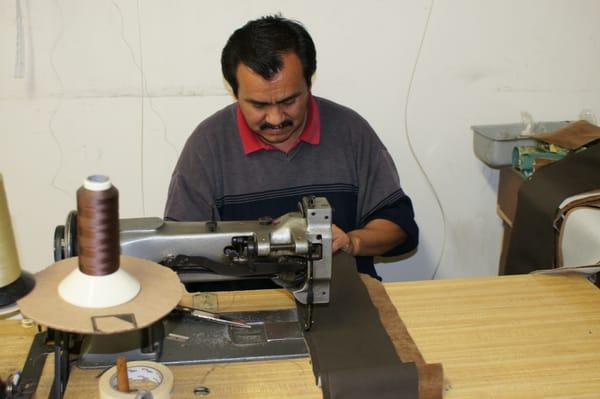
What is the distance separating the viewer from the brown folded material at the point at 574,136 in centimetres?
275

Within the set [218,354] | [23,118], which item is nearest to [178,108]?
[23,118]

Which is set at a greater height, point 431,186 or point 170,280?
point 170,280

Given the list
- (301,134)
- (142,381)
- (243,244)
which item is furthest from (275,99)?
(142,381)

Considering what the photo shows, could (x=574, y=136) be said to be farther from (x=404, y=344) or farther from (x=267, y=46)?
(x=404, y=344)

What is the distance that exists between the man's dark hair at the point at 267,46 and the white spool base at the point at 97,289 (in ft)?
3.74

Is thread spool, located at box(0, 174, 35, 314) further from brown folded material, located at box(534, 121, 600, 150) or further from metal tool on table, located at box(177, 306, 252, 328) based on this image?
brown folded material, located at box(534, 121, 600, 150)

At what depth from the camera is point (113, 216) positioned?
1233 millimetres

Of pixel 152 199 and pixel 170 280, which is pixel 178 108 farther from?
pixel 170 280

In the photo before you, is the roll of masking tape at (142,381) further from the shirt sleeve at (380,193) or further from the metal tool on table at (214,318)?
the shirt sleeve at (380,193)

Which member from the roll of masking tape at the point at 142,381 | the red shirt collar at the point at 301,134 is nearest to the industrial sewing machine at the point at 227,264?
the roll of masking tape at the point at 142,381

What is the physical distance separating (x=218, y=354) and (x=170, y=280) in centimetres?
45

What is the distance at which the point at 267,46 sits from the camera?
2.26 meters

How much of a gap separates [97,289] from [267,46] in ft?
4.02

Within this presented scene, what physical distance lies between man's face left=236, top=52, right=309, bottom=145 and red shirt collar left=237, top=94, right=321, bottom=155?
6 cm
